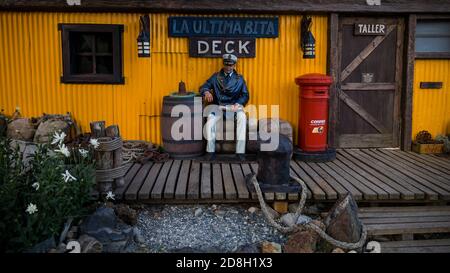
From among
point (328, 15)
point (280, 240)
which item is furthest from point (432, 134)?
point (280, 240)

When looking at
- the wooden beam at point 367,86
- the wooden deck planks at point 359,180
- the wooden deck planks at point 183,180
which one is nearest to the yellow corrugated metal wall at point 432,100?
the wooden beam at point 367,86

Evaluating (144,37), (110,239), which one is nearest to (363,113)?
(144,37)

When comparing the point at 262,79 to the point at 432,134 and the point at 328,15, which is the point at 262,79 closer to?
the point at 328,15

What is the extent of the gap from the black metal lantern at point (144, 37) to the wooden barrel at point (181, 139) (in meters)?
1.09

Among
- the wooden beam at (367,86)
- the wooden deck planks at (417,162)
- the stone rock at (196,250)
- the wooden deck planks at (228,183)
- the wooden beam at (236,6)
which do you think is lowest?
the stone rock at (196,250)

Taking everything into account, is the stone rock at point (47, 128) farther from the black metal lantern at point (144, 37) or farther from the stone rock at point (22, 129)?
the black metal lantern at point (144, 37)

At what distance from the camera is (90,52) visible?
24.2 feet

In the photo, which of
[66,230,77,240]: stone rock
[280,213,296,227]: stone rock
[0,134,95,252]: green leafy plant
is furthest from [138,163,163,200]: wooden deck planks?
→ [280,213,296,227]: stone rock

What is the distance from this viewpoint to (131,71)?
732cm

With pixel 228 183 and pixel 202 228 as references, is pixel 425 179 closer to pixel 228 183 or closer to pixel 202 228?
pixel 228 183

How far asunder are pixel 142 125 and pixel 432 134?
561 centimetres

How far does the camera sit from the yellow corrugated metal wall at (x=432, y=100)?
25.1 feet

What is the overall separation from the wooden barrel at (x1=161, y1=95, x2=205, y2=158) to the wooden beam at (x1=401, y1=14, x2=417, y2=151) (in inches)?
152

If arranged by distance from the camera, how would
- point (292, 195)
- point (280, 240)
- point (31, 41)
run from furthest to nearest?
1. point (31, 41)
2. point (292, 195)
3. point (280, 240)
